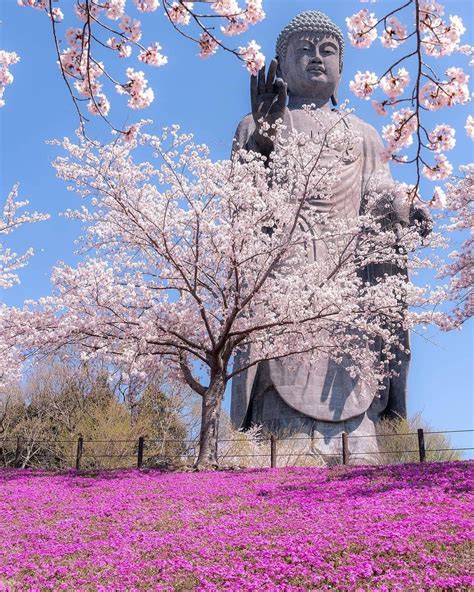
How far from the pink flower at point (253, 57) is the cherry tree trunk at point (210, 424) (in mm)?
8995

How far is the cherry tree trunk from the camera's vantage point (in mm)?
12766

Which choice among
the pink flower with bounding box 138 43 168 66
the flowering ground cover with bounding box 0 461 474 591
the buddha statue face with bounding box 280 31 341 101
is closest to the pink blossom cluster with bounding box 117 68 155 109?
the pink flower with bounding box 138 43 168 66

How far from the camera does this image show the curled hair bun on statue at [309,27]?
18906mm

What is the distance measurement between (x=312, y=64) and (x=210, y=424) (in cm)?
1151

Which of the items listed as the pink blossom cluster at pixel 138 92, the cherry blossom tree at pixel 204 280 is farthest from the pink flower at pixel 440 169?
the cherry blossom tree at pixel 204 280

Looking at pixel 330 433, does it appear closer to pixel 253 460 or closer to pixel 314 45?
pixel 253 460

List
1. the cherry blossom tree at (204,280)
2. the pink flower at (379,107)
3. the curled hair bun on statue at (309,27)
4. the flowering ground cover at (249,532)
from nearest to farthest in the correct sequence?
the pink flower at (379,107)
the flowering ground cover at (249,532)
the cherry blossom tree at (204,280)
the curled hair bun on statue at (309,27)

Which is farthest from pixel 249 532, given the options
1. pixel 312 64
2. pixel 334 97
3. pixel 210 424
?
pixel 334 97

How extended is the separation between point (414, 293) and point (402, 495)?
22.3 ft

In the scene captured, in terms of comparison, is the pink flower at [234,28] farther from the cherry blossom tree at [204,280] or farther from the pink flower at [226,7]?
the cherry blossom tree at [204,280]

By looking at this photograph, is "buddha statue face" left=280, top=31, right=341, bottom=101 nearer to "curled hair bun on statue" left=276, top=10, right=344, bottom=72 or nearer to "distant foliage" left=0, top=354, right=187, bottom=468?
"curled hair bun on statue" left=276, top=10, right=344, bottom=72

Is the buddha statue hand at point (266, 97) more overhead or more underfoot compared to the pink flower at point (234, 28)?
more overhead

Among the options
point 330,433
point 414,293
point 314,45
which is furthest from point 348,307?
point 314,45

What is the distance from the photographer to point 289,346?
47.0ft
